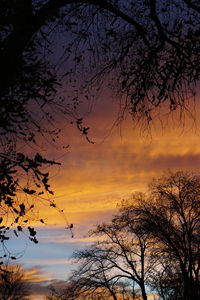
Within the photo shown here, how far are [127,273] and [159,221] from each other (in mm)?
8984

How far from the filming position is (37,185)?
638cm

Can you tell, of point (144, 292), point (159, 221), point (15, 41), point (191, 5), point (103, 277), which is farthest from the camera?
point (144, 292)

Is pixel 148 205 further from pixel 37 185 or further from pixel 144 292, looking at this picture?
pixel 37 185

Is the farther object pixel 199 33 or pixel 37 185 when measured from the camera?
pixel 199 33

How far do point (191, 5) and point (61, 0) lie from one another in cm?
250

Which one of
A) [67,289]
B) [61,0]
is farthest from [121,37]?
[67,289]

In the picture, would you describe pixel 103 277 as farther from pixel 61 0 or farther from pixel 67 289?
pixel 61 0

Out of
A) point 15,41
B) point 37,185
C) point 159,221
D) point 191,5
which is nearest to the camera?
point 15,41

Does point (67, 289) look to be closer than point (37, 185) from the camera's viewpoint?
No

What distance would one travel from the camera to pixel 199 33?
7617 mm

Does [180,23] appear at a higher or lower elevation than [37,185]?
higher

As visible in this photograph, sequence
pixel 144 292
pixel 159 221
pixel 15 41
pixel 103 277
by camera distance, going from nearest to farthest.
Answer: pixel 15 41 → pixel 159 221 → pixel 103 277 → pixel 144 292

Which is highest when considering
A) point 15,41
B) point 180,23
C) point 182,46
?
point 180,23

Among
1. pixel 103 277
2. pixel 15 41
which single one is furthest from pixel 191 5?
pixel 103 277
